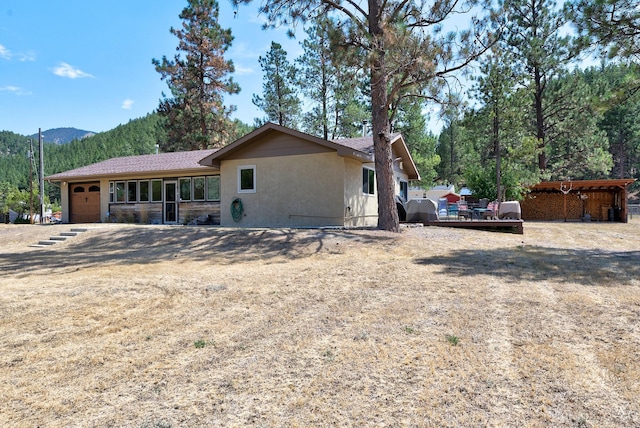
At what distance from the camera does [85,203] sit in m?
19.5

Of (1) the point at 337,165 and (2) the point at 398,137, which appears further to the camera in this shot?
(2) the point at 398,137

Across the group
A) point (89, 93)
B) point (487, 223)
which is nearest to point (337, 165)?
point (487, 223)

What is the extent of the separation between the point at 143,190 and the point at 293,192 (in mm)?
8686

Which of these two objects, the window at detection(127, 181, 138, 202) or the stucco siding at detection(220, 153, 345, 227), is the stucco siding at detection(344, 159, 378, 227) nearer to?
the stucco siding at detection(220, 153, 345, 227)

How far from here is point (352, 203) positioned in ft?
44.2

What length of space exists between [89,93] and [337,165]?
2702 cm

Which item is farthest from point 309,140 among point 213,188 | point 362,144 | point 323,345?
point 323,345

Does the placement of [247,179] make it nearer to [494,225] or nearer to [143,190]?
[143,190]

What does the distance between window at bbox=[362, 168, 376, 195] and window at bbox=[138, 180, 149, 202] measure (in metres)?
10.3

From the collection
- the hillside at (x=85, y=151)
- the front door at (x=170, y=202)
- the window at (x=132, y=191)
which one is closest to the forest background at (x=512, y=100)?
the front door at (x=170, y=202)

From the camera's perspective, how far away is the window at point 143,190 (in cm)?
1786

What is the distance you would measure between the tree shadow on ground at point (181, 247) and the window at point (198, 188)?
5.45 meters

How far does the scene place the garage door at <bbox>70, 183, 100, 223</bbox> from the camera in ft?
62.8

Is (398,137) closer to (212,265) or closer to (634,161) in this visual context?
(212,265)
